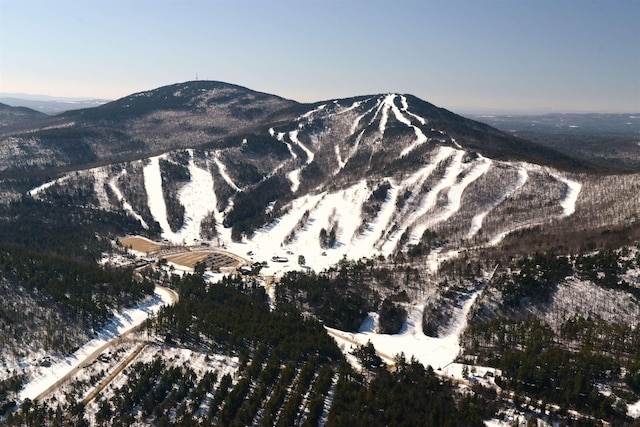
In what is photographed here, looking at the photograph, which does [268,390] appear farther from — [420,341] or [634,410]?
[634,410]

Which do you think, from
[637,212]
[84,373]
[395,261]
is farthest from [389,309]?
[637,212]

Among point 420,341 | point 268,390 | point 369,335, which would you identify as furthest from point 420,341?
point 268,390

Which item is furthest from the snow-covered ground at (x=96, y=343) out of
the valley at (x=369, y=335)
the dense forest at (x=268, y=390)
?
the dense forest at (x=268, y=390)

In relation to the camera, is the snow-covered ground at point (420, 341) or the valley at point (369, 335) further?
the snow-covered ground at point (420, 341)

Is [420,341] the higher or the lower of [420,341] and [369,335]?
the higher

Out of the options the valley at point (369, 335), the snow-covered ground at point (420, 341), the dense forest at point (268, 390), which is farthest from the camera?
the snow-covered ground at point (420, 341)

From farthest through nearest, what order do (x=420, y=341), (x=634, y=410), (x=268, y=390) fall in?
(x=420, y=341)
(x=268, y=390)
(x=634, y=410)

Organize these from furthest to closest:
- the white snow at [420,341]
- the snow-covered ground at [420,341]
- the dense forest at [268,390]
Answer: the white snow at [420,341]
the snow-covered ground at [420,341]
the dense forest at [268,390]

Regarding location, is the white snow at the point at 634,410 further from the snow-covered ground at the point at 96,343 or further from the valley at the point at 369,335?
the snow-covered ground at the point at 96,343
